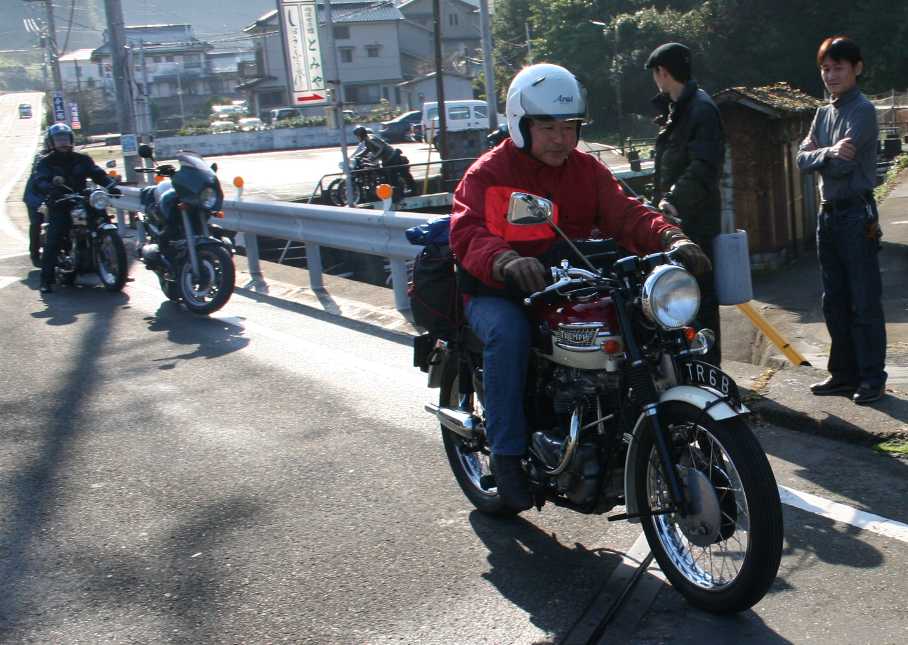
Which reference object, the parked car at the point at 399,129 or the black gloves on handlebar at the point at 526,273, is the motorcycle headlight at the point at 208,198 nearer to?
the black gloves on handlebar at the point at 526,273

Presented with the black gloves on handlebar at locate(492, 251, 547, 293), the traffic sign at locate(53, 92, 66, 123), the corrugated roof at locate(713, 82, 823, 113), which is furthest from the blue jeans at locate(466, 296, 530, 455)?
the traffic sign at locate(53, 92, 66, 123)

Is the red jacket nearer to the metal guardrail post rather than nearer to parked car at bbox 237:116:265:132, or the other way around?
the metal guardrail post

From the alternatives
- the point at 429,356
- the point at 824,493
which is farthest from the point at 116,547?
the point at 824,493

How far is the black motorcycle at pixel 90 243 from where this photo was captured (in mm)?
11508

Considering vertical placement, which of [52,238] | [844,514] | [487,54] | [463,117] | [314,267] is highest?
[487,54]

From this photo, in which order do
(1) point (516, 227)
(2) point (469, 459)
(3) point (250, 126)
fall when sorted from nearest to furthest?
(1) point (516, 227)
(2) point (469, 459)
(3) point (250, 126)

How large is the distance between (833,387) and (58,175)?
869cm

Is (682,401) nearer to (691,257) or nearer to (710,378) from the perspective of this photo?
(710,378)

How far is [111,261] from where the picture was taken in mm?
11586

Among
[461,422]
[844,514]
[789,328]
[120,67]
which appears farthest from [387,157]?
[844,514]

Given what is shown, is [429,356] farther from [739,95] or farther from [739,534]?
[739,95]

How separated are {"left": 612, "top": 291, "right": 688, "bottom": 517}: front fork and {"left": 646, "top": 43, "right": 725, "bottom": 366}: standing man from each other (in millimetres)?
2331

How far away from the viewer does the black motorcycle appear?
11508 mm

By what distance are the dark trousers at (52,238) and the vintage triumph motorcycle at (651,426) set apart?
8.80m
